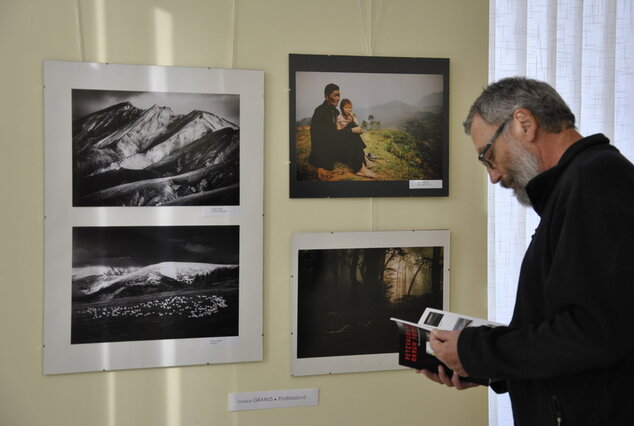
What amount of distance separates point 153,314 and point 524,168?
1.61 m

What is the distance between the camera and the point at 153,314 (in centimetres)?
253

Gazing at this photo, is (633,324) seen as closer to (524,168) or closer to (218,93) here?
(524,168)

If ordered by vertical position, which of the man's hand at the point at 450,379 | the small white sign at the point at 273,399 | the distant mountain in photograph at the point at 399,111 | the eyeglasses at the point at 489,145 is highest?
the distant mountain in photograph at the point at 399,111

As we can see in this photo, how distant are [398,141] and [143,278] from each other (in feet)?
4.10

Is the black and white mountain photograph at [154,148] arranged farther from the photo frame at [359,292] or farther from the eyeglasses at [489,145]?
the eyeglasses at [489,145]

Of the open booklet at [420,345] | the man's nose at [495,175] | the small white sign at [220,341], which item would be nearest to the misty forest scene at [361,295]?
the small white sign at [220,341]

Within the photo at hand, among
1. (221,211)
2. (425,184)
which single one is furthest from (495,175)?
(221,211)

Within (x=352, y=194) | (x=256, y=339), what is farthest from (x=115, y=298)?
(x=352, y=194)

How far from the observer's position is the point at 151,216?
2504 millimetres

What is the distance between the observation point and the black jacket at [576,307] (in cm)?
137

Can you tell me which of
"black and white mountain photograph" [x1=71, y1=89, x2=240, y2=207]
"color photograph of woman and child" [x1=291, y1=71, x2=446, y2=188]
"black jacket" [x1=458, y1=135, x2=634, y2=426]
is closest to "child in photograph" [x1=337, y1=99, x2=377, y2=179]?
"color photograph of woman and child" [x1=291, y1=71, x2=446, y2=188]

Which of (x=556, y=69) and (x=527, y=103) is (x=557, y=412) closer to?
(x=527, y=103)

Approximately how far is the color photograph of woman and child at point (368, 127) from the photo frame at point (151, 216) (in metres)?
0.21

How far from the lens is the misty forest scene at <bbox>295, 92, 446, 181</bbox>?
8.64 ft
